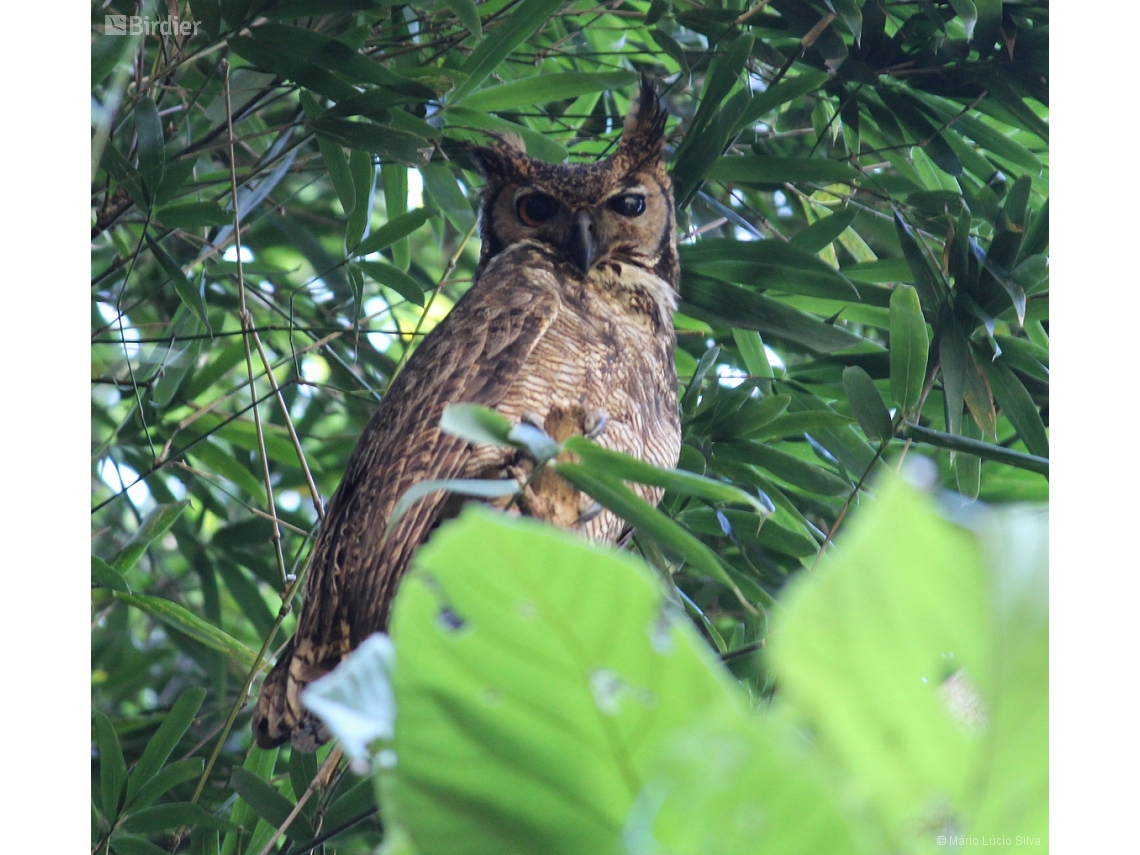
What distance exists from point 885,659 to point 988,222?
1.28 m

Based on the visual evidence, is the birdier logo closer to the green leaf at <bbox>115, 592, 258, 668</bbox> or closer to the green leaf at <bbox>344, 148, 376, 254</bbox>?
the green leaf at <bbox>344, 148, 376, 254</bbox>

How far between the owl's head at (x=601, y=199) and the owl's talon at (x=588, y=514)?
42 cm

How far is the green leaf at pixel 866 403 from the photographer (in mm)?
1060

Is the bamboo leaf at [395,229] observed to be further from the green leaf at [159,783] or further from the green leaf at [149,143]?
the green leaf at [159,783]

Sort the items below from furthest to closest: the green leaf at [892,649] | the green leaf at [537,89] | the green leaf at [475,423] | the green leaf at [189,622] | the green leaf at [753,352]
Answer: the green leaf at [753,352], the green leaf at [537,89], the green leaf at [189,622], the green leaf at [475,423], the green leaf at [892,649]

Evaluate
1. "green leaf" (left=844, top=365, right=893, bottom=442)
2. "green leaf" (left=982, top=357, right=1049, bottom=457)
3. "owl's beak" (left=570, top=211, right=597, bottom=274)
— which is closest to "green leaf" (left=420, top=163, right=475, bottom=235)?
"owl's beak" (left=570, top=211, right=597, bottom=274)

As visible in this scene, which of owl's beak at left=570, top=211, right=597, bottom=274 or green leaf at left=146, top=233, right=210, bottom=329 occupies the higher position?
green leaf at left=146, top=233, right=210, bottom=329

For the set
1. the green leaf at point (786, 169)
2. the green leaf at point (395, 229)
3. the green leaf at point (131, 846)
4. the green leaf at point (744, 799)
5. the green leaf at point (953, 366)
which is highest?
the green leaf at point (744, 799)

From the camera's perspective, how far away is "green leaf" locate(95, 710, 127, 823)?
121 cm

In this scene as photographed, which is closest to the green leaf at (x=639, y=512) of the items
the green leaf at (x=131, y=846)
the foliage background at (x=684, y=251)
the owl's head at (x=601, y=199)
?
the foliage background at (x=684, y=251)

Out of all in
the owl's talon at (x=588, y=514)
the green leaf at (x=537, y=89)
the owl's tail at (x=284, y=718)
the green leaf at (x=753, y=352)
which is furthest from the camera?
the green leaf at (x=753, y=352)

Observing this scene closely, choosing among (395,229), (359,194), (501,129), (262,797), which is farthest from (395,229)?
(262,797)

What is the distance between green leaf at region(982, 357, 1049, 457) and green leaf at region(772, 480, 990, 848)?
105 cm

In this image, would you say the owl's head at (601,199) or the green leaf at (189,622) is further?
the owl's head at (601,199)
